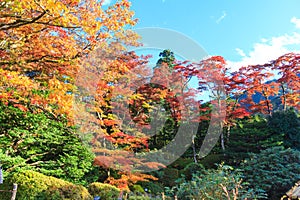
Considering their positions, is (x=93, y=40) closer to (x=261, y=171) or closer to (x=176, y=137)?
(x=261, y=171)

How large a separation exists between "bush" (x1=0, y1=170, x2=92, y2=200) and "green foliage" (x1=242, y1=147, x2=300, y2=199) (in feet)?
14.4

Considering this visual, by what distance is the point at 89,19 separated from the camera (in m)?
3.94

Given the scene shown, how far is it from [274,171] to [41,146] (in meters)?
5.76

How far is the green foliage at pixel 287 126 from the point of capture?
9469 millimetres

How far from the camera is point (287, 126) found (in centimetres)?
974

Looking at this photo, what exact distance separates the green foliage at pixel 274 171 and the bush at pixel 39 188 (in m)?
4.40

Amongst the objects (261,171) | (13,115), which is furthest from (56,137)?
(261,171)

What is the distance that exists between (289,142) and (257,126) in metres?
1.87

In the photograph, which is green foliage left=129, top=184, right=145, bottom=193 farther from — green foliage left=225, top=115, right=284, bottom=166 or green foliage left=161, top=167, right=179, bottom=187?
green foliage left=225, top=115, right=284, bottom=166

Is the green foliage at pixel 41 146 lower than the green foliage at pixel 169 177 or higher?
higher

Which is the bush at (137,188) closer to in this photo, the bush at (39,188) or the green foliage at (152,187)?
the green foliage at (152,187)

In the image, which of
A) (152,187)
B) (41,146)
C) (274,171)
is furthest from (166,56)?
(41,146)

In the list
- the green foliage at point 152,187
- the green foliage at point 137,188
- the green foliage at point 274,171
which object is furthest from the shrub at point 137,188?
the green foliage at point 274,171

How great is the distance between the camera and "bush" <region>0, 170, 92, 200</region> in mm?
3781
